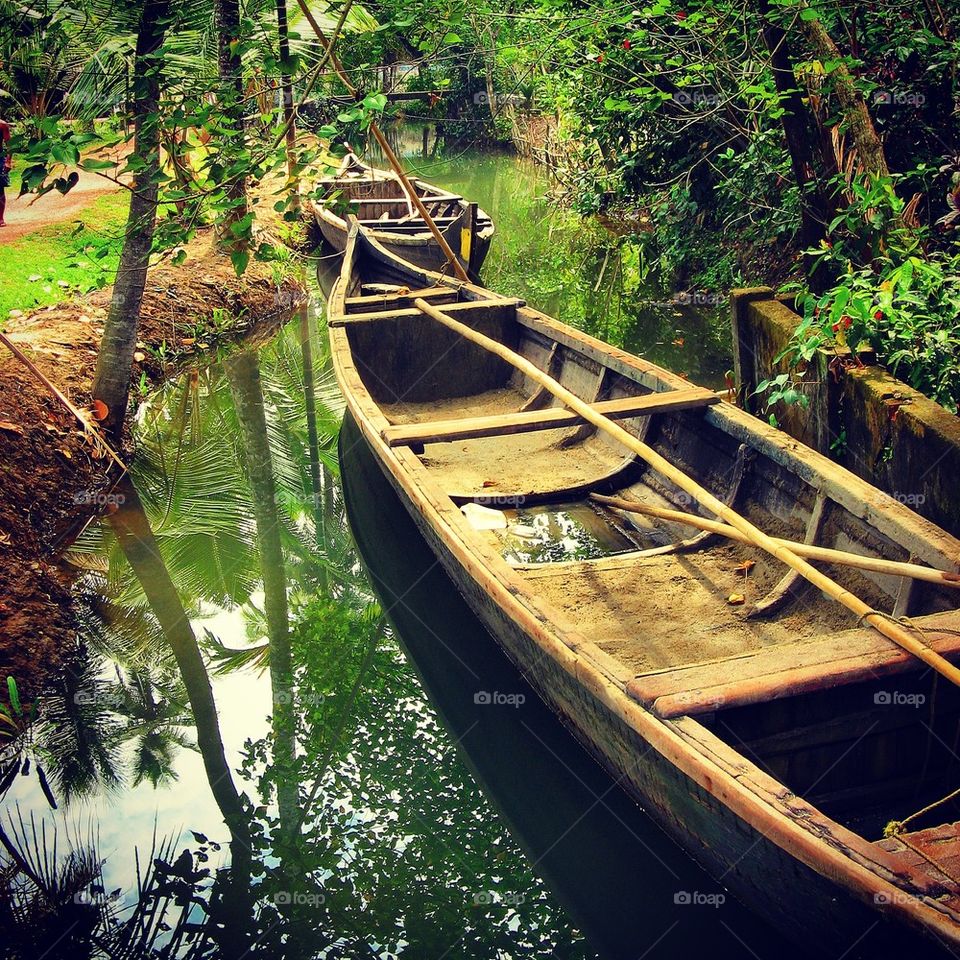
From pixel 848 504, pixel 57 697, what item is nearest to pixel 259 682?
pixel 57 697

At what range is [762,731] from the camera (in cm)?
329

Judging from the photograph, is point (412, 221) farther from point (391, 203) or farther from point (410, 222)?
point (391, 203)

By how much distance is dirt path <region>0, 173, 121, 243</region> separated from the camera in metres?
10.9

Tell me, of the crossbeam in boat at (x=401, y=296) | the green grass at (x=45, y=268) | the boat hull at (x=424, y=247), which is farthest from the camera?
the boat hull at (x=424, y=247)

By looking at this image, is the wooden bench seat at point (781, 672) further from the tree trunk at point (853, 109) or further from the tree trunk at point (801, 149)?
the tree trunk at point (801, 149)

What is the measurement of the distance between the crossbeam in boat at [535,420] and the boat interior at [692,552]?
0.01 metres

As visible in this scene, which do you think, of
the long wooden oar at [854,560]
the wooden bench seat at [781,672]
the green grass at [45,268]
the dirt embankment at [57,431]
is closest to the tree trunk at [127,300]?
the dirt embankment at [57,431]

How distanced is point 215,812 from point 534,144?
16710mm

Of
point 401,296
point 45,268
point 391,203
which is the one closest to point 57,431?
point 401,296

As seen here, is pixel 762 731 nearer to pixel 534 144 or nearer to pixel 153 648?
pixel 153 648

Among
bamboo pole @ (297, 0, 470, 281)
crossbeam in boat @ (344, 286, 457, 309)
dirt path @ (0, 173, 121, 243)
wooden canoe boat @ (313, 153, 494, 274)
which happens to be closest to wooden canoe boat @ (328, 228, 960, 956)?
crossbeam in boat @ (344, 286, 457, 309)

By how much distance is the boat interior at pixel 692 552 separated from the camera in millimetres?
3291

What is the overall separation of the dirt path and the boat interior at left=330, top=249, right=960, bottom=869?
5135 mm

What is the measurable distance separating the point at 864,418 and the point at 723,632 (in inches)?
67.8
